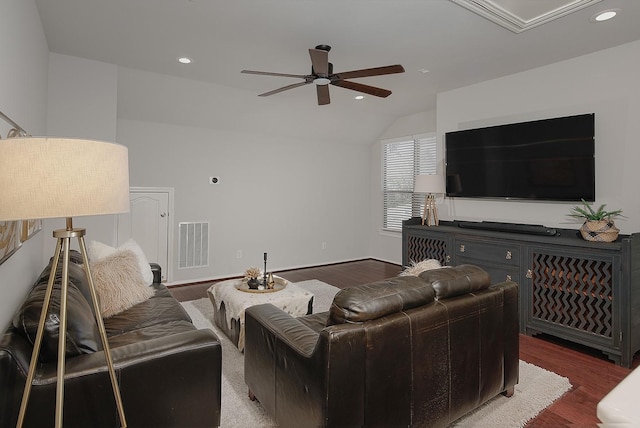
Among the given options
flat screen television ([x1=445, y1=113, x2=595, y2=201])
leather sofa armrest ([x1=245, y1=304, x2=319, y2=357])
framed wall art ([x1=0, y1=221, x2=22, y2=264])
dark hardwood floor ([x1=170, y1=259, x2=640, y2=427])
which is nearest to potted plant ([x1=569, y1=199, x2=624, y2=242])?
flat screen television ([x1=445, y1=113, x2=595, y2=201])

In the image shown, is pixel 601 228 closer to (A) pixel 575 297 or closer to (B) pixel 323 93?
(A) pixel 575 297

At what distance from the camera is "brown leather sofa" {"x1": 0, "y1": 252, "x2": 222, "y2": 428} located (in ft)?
4.45

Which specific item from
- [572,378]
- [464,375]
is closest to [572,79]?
[572,378]

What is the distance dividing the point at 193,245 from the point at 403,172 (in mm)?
3878

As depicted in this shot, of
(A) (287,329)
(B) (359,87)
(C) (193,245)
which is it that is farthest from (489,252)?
(C) (193,245)

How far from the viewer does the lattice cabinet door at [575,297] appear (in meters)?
2.85

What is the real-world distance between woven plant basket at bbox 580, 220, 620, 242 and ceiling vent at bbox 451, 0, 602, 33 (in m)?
1.76

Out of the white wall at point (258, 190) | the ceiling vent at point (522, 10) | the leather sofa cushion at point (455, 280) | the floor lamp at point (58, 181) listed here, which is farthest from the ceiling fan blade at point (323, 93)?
the white wall at point (258, 190)

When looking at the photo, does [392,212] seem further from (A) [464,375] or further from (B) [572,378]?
(A) [464,375]

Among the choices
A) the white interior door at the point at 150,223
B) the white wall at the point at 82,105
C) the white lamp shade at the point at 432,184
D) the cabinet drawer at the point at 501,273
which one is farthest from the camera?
the white interior door at the point at 150,223

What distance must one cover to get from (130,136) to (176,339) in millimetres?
3976

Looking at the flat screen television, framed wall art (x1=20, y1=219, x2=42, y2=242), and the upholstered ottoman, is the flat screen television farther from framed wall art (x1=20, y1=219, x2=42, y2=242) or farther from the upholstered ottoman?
framed wall art (x1=20, y1=219, x2=42, y2=242)

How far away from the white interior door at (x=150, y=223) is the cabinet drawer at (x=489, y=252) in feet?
13.0

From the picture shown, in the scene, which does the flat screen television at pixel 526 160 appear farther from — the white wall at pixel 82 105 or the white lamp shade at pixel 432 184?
the white wall at pixel 82 105
